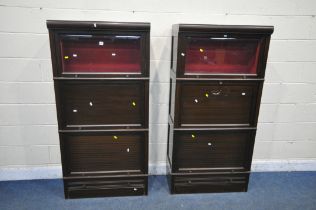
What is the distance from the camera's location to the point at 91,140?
6.53ft

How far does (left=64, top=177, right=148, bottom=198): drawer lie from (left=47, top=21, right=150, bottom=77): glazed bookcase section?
2.78ft

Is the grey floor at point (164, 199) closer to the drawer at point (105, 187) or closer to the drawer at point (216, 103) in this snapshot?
the drawer at point (105, 187)

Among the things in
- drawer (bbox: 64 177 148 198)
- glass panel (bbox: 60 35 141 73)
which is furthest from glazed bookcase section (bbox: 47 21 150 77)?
drawer (bbox: 64 177 148 198)

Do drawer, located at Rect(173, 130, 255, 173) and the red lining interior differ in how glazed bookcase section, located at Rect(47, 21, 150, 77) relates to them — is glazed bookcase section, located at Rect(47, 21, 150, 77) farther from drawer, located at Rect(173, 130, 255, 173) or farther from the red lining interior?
drawer, located at Rect(173, 130, 255, 173)

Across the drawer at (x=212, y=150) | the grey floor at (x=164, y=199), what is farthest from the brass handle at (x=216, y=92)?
the grey floor at (x=164, y=199)

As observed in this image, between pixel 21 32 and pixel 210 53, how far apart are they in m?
1.42

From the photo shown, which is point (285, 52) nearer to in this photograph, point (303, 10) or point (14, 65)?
point (303, 10)

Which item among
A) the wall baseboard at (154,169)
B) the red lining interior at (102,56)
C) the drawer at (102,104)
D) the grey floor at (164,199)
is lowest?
the grey floor at (164,199)

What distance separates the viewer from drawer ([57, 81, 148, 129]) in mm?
1852

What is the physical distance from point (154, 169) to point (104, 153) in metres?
0.60

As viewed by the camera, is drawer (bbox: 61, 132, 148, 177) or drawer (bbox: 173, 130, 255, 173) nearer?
drawer (bbox: 61, 132, 148, 177)

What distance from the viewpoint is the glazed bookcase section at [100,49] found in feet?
5.59

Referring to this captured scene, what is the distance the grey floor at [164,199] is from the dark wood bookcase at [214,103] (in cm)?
10

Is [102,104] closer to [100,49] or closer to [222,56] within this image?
[100,49]
